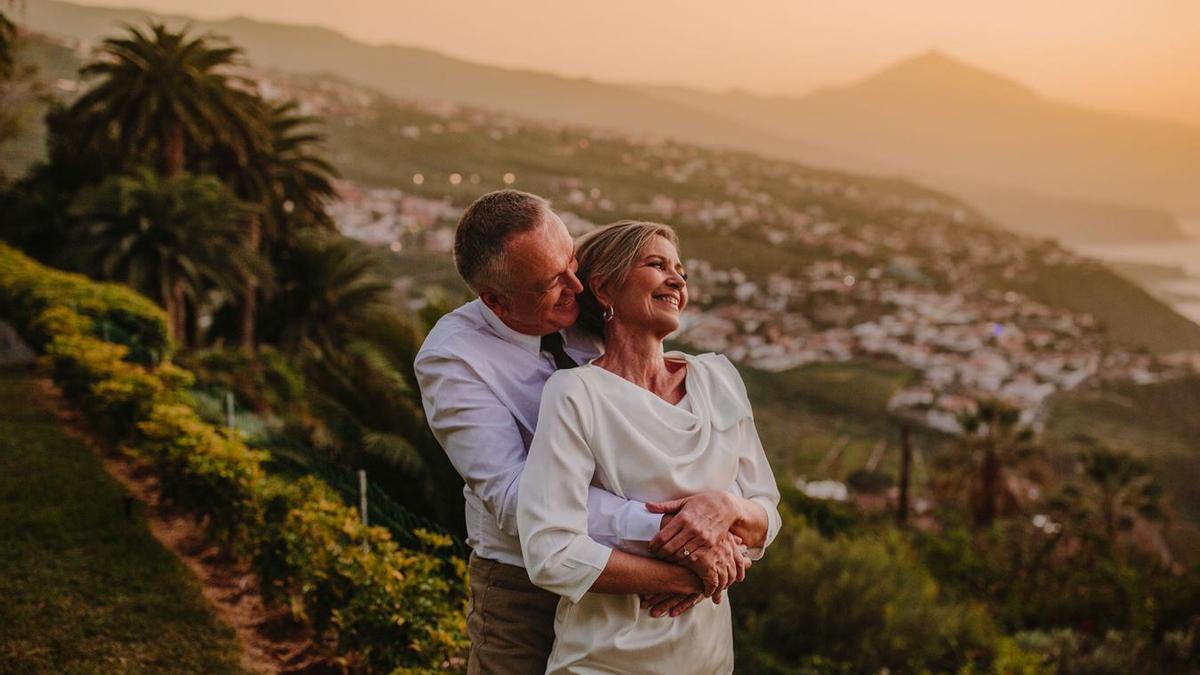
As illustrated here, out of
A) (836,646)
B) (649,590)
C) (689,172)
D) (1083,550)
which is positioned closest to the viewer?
(649,590)

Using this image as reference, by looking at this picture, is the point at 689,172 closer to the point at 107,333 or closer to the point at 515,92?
the point at 515,92

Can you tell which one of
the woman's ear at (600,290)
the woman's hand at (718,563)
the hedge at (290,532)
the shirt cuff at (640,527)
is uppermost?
the woman's ear at (600,290)

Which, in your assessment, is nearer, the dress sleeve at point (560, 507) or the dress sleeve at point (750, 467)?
the dress sleeve at point (560, 507)

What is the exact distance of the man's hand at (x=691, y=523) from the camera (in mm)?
1523

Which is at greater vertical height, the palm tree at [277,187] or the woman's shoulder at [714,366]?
the woman's shoulder at [714,366]

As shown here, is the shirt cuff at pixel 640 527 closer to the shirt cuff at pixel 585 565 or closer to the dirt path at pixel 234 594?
the shirt cuff at pixel 585 565

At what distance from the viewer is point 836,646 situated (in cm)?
642

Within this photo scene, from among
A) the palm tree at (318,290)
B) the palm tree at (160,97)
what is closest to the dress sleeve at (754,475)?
the palm tree at (160,97)

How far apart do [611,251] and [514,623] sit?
76 cm

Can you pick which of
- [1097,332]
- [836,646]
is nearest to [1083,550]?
[836,646]

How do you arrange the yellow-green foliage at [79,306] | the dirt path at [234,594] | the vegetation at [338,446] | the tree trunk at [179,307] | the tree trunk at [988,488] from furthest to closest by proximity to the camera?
the tree trunk at [988,488], the tree trunk at [179,307], the yellow-green foliage at [79,306], the vegetation at [338,446], the dirt path at [234,594]

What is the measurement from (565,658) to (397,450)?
385 cm

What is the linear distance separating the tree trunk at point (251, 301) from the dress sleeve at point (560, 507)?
2160 cm

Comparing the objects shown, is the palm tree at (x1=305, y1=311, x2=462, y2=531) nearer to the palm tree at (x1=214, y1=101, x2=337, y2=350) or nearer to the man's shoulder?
the man's shoulder
